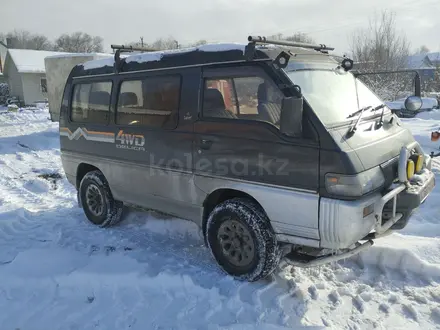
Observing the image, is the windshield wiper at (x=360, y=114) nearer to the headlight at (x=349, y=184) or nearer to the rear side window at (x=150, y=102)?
the headlight at (x=349, y=184)

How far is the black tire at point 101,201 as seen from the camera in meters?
5.65

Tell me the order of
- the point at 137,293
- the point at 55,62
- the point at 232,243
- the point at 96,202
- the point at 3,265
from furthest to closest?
the point at 55,62 → the point at 96,202 → the point at 3,265 → the point at 232,243 → the point at 137,293

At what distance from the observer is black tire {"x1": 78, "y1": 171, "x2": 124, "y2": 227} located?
5.65m

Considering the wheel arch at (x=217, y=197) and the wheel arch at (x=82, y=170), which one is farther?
the wheel arch at (x=82, y=170)

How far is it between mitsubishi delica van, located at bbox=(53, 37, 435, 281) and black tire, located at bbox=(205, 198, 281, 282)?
1 centimetres

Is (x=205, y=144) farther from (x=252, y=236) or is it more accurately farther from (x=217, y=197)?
(x=252, y=236)

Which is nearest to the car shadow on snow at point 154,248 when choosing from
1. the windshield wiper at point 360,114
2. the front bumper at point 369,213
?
the front bumper at point 369,213

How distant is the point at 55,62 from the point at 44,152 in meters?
6.36

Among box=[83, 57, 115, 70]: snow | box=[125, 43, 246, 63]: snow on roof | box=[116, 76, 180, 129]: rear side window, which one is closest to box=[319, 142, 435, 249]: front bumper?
box=[125, 43, 246, 63]: snow on roof

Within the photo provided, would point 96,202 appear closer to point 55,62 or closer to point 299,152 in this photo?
point 299,152

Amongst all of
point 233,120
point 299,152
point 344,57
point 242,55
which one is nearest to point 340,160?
point 299,152

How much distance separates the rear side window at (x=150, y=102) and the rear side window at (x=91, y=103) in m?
0.33

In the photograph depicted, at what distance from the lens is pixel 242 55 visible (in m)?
3.88

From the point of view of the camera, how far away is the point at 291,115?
3328 millimetres
